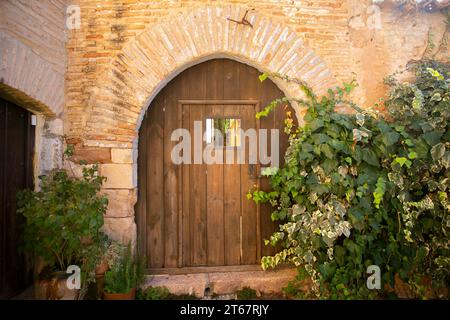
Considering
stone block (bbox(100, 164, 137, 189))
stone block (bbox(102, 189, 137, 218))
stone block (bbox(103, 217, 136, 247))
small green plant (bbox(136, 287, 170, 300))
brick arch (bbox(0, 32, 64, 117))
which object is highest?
brick arch (bbox(0, 32, 64, 117))

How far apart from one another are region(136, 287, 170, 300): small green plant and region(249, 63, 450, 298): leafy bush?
1344 mm

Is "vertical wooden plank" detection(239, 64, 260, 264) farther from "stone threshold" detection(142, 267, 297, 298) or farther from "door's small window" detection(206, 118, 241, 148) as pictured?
"stone threshold" detection(142, 267, 297, 298)

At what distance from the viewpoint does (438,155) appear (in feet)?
7.74

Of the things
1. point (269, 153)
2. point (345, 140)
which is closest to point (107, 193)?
point (269, 153)

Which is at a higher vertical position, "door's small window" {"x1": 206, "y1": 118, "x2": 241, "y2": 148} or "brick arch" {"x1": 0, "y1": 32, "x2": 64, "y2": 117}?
"brick arch" {"x1": 0, "y1": 32, "x2": 64, "y2": 117}

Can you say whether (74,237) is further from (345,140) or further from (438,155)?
(438,155)

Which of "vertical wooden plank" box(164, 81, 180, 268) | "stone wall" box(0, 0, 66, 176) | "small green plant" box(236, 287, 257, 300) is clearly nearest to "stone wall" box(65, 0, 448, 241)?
"stone wall" box(0, 0, 66, 176)

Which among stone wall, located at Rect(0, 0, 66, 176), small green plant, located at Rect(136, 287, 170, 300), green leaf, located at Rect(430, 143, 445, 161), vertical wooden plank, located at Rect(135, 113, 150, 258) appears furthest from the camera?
vertical wooden plank, located at Rect(135, 113, 150, 258)

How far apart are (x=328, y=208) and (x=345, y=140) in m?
0.62

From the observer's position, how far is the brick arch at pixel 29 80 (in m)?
2.41

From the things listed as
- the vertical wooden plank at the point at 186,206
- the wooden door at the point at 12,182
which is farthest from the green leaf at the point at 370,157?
the wooden door at the point at 12,182

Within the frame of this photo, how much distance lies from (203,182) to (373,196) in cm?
173

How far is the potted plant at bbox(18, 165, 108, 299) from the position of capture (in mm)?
2381

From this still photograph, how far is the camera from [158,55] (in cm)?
298
